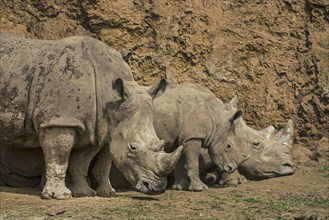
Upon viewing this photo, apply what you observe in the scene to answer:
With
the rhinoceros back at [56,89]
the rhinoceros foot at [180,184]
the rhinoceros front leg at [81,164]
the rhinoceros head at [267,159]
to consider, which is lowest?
the rhinoceros head at [267,159]

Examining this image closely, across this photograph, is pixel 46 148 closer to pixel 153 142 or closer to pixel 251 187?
pixel 153 142

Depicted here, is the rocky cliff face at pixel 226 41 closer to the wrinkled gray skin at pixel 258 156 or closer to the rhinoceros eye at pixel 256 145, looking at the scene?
the wrinkled gray skin at pixel 258 156

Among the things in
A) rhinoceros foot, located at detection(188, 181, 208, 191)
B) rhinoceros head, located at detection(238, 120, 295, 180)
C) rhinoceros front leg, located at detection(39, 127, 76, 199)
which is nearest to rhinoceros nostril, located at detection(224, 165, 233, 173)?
rhinoceros foot, located at detection(188, 181, 208, 191)

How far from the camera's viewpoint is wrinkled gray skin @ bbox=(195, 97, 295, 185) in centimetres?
1337

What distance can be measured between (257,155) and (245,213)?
3.80 meters

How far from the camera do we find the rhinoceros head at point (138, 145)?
34.6ft

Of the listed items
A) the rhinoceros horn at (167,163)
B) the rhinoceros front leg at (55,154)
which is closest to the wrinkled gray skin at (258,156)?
the rhinoceros horn at (167,163)

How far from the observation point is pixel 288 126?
14336 millimetres

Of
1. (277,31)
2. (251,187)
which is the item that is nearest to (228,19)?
(277,31)

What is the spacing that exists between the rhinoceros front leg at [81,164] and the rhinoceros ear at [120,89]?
858 mm

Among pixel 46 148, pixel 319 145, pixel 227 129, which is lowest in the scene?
pixel 319 145

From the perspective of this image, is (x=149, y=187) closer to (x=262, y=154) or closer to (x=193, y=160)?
(x=193, y=160)

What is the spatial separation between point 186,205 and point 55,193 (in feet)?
5.35

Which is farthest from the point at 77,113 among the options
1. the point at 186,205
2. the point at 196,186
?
the point at 196,186
